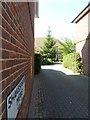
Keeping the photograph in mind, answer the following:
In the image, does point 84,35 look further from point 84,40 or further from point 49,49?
point 49,49

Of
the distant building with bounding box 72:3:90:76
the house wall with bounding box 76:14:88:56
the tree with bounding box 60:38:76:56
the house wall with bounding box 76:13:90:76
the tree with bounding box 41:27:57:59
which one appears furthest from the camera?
the tree with bounding box 41:27:57:59

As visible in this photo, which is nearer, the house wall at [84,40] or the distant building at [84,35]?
the distant building at [84,35]

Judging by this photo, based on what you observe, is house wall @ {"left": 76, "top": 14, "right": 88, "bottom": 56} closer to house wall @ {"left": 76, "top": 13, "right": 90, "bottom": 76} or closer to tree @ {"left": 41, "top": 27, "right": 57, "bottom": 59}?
house wall @ {"left": 76, "top": 13, "right": 90, "bottom": 76}

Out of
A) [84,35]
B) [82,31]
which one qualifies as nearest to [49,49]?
[82,31]

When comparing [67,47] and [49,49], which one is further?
[49,49]

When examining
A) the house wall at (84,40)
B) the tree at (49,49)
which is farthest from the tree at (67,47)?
the house wall at (84,40)

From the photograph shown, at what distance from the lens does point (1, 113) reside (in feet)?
6.97

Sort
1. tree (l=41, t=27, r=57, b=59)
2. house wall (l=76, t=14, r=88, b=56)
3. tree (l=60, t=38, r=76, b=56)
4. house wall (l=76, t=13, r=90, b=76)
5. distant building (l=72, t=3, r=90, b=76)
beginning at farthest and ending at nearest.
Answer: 1. tree (l=41, t=27, r=57, b=59)
2. tree (l=60, t=38, r=76, b=56)
3. house wall (l=76, t=14, r=88, b=56)
4. house wall (l=76, t=13, r=90, b=76)
5. distant building (l=72, t=3, r=90, b=76)

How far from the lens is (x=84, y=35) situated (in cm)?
2661

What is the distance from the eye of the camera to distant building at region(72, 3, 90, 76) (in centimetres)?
2475

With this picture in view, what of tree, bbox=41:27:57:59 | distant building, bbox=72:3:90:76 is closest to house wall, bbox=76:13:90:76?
distant building, bbox=72:3:90:76

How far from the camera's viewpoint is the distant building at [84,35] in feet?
81.2

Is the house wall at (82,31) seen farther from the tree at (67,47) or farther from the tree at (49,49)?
the tree at (49,49)

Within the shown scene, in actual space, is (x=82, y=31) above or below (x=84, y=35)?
above
